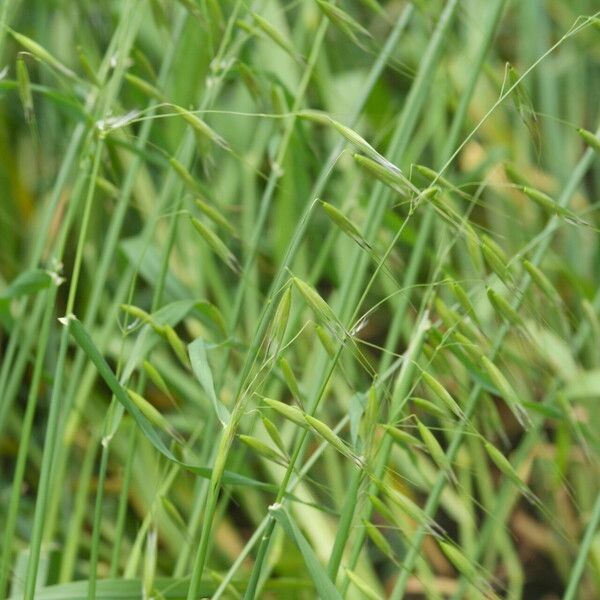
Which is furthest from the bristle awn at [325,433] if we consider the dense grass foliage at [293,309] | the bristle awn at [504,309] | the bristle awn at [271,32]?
the bristle awn at [271,32]

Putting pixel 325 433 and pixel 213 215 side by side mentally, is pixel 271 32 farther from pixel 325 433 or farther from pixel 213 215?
pixel 325 433

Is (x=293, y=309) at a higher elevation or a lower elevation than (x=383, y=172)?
lower

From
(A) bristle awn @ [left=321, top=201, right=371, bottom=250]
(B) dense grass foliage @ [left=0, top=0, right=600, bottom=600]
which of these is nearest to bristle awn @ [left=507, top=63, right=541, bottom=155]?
(B) dense grass foliage @ [left=0, top=0, right=600, bottom=600]

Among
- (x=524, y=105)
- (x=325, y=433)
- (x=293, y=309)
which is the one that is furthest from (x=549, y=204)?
(x=293, y=309)

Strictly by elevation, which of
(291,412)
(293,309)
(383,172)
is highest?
(383,172)

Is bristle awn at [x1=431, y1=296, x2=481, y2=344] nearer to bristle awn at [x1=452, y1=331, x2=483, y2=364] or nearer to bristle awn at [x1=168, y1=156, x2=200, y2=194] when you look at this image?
bristle awn at [x1=452, y1=331, x2=483, y2=364]

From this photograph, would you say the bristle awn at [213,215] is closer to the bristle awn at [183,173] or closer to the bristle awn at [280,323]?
the bristle awn at [183,173]

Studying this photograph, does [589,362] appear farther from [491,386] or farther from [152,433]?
[152,433]

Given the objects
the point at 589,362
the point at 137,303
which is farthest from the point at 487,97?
the point at 137,303
